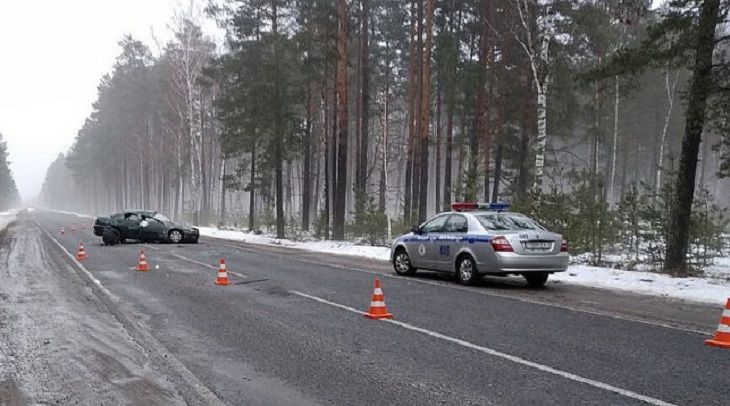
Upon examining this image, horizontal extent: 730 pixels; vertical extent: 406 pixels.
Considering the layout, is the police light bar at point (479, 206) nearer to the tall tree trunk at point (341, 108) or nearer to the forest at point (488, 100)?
the forest at point (488, 100)

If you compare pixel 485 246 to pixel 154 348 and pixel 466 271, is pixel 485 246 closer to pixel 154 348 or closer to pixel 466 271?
pixel 466 271

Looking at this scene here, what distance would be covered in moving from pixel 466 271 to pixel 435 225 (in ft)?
5.37

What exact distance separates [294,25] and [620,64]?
22.4 meters

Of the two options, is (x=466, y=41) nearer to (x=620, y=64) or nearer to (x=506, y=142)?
(x=506, y=142)

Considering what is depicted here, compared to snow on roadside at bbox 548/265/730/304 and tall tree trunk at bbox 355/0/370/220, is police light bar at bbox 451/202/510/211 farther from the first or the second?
tall tree trunk at bbox 355/0/370/220

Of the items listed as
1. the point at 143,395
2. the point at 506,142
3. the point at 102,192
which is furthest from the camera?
the point at 102,192

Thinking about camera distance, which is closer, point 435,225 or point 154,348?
point 154,348

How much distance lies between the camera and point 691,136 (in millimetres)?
13336

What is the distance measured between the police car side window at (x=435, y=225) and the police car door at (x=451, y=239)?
0.18 metres

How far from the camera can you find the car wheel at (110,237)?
24.2 metres

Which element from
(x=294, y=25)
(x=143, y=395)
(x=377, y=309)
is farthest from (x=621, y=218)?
(x=294, y=25)

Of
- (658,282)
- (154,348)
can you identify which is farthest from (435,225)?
(154,348)

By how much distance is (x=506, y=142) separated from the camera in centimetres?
3139

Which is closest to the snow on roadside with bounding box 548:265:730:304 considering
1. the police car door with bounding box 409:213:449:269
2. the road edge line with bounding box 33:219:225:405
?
the police car door with bounding box 409:213:449:269
